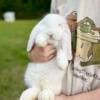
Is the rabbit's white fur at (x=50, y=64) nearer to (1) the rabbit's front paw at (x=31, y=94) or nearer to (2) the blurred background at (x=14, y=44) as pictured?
(1) the rabbit's front paw at (x=31, y=94)

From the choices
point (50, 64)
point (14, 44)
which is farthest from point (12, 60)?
point (50, 64)

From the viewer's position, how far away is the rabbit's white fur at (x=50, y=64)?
1.75 m

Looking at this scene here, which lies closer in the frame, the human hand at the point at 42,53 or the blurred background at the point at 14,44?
the human hand at the point at 42,53

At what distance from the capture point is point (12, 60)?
6.76 meters

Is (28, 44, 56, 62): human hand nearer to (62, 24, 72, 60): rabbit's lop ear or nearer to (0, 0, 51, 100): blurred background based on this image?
(62, 24, 72, 60): rabbit's lop ear

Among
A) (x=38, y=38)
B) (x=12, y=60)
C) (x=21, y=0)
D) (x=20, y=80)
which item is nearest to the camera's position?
(x=38, y=38)

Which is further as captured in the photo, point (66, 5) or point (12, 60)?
point (12, 60)

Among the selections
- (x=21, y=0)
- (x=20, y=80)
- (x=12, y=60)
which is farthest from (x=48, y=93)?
(x=21, y=0)

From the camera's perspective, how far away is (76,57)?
69.2 inches

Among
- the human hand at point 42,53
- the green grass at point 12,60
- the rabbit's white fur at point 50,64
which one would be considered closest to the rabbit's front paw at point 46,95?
the rabbit's white fur at point 50,64

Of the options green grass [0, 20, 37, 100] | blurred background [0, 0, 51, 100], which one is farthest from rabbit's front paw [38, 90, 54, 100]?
green grass [0, 20, 37, 100]

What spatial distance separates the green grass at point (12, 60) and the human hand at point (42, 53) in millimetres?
3301

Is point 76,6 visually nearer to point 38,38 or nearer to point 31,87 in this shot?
point 38,38

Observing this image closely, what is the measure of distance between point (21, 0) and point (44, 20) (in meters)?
11.4
